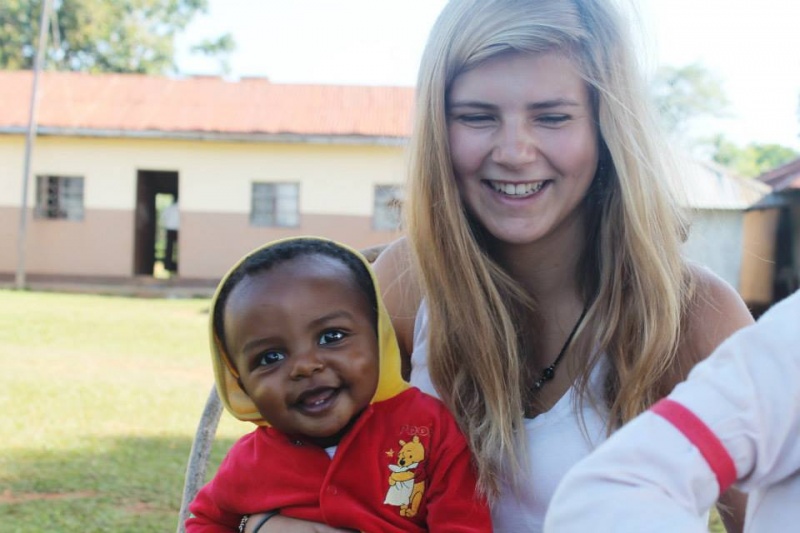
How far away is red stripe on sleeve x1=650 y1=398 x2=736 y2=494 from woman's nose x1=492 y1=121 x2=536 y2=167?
113 cm

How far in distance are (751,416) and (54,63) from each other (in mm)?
36774

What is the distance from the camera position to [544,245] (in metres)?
2.22

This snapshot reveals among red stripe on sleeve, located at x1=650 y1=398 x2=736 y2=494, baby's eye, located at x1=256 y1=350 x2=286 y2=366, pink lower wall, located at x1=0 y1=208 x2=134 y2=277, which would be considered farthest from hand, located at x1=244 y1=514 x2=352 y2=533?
pink lower wall, located at x1=0 y1=208 x2=134 y2=277

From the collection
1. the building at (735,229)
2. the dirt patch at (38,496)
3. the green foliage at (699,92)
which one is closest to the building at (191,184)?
the building at (735,229)

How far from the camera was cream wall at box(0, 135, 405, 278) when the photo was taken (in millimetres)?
19547

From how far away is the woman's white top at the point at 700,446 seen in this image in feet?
2.88

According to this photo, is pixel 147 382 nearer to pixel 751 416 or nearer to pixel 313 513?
→ pixel 313 513

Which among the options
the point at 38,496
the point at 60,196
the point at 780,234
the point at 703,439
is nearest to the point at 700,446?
the point at 703,439

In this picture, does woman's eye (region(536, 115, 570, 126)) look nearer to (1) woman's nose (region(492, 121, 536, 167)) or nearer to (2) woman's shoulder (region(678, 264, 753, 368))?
(1) woman's nose (region(492, 121, 536, 167))

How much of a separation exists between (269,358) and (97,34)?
116 ft

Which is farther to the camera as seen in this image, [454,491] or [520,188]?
[520,188]

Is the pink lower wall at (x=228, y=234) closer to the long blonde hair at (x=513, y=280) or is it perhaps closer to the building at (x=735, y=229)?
the building at (x=735, y=229)

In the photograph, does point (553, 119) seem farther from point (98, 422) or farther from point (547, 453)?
point (98, 422)

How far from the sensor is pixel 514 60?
1981mm
